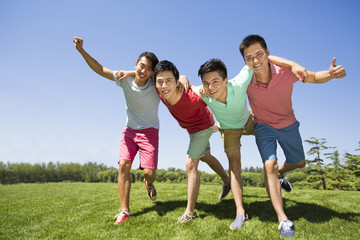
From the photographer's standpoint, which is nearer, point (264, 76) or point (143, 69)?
point (264, 76)

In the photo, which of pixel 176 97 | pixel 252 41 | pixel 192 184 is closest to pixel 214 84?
pixel 176 97

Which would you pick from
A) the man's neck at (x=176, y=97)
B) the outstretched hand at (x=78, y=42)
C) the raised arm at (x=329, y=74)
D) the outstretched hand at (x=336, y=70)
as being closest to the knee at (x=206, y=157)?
the man's neck at (x=176, y=97)

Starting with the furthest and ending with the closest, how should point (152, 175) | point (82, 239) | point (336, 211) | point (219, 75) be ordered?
point (152, 175) → point (336, 211) → point (219, 75) → point (82, 239)

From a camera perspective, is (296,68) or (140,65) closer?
(296,68)

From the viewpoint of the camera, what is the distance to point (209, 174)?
6831 centimetres

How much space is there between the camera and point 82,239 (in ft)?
10.4

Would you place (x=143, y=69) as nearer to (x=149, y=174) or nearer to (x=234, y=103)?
(x=234, y=103)

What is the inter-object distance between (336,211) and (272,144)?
1988mm

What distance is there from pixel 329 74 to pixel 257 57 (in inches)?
42.8

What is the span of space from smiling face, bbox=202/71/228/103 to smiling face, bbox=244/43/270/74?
594 mm

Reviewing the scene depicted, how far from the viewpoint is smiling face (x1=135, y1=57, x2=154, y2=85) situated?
4.39 meters

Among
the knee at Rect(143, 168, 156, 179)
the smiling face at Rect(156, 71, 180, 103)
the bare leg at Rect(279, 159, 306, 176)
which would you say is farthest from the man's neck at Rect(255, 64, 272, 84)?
the knee at Rect(143, 168, 156, 179)

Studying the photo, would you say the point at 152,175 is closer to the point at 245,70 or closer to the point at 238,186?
the point at 238,186

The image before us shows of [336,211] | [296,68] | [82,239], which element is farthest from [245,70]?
[82,239]
